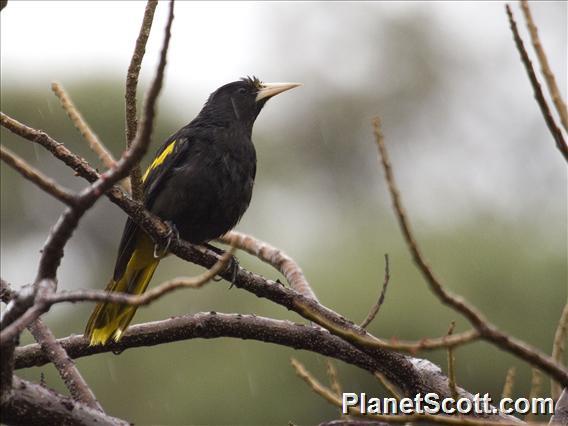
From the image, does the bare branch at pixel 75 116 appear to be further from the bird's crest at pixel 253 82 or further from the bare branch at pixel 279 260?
the bird's crest at pixel 253 82

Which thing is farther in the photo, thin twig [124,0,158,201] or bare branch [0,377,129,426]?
thin twig [124,0,158,201]

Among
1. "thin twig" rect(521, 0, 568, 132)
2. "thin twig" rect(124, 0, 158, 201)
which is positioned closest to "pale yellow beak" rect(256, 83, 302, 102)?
"thin twig" rect(124, 0, 158, 201)

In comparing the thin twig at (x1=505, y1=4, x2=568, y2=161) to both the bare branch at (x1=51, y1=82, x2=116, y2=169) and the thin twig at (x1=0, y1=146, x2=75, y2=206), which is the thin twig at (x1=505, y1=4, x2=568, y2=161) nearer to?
the thin twig at (x1=0, y1=146, x2=75, y2=206)

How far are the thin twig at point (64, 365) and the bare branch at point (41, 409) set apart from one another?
13.6 inches

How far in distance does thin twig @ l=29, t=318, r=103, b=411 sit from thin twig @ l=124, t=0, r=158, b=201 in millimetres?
560

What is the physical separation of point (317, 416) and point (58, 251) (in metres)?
8.30

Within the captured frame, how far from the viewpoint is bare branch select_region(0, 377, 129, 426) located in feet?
7.01

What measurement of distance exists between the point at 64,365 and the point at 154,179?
1845 millimetres

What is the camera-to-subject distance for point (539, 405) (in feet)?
9.10

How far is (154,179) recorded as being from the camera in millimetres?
4512

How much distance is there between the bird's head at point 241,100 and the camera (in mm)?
4926

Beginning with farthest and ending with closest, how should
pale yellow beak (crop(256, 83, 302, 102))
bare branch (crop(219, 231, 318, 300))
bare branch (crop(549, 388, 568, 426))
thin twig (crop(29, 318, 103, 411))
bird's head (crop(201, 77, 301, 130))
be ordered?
pale yellow beak (crop(256, 83, 302, 102)) < bird's head (crop(201, 77, 301, 130)) < bare branch (crop(219, 231, 318, 300)) < thin twig (crop(29, 318, 103, 411)) < bare branch (crop(549, 388, 568, 426))

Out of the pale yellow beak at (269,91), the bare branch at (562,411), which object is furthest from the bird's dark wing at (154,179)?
the bare branch at (562,411)

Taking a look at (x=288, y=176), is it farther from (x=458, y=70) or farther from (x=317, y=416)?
(x=317, y=416)
